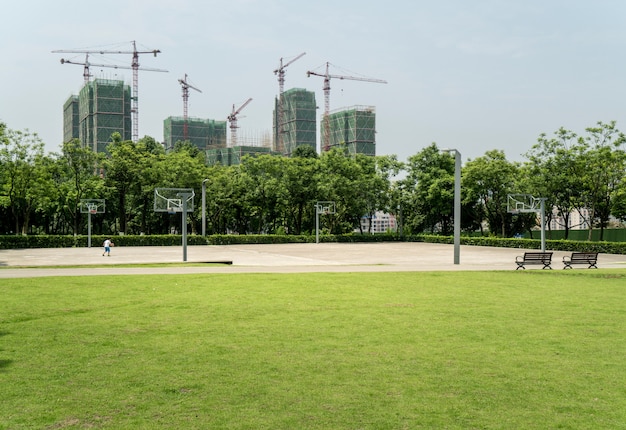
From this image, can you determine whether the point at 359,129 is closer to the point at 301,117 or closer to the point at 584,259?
the point at 301,117

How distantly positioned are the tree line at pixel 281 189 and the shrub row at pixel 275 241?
4173 millimetres

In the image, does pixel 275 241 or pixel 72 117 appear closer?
pixel 275 241

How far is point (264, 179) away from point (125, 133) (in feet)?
272

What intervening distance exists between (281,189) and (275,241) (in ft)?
21.1

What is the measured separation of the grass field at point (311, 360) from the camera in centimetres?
592

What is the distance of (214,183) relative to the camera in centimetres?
6631

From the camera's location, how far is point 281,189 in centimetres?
6519

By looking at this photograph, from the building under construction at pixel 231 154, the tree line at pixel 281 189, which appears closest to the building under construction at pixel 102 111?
the building under construction at pixel 231 154

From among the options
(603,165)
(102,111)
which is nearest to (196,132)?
(102,111)

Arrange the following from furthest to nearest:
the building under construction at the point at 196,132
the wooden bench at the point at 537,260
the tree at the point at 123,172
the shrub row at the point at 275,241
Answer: the building under construction at the point at 196,132
the tree at the point at 123,172
the shrub row at the point at 275,241
the wooden bench at the point at 537,260

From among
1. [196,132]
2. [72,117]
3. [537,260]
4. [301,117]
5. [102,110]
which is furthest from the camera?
[72,117]

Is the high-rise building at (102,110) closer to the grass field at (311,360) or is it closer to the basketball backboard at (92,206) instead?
the basketball backboard at (92,206)

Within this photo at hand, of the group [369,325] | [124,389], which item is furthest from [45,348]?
[369,325]

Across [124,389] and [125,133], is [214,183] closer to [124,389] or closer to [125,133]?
[124,389]
